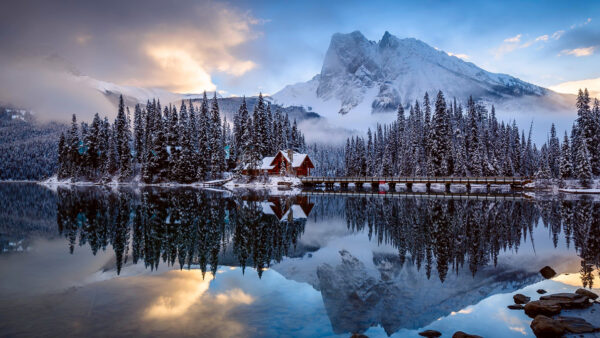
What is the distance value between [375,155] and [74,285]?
111 m

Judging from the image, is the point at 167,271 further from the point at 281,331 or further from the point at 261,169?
the point at 261,169

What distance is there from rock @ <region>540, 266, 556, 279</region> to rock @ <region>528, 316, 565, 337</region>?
583 cm

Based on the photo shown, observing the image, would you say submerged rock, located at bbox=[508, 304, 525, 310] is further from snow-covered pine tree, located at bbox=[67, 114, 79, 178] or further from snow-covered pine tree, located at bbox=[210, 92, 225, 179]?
snow-covered pine tree, located at bbox=[67, 114, 79, 178]

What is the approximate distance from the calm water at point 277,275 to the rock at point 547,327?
0.96 ft

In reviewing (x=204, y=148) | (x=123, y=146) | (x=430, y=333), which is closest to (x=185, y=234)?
(x=430, y=333)

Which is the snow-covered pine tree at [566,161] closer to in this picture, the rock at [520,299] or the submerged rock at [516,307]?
the rock at [520,299]

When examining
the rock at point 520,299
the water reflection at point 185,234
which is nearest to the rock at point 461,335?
the rock at point 520,299

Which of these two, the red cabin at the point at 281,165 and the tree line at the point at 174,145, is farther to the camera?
the red cabin at the point at 281,165

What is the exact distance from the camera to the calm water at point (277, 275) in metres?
9.00

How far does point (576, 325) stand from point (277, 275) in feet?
30.9

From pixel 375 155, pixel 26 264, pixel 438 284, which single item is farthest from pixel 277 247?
pixel 375 155

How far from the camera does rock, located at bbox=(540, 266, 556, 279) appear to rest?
13277 millimetres

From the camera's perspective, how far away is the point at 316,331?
8.62 m

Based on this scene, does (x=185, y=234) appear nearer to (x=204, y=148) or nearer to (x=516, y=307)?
(x=516, y=307)
